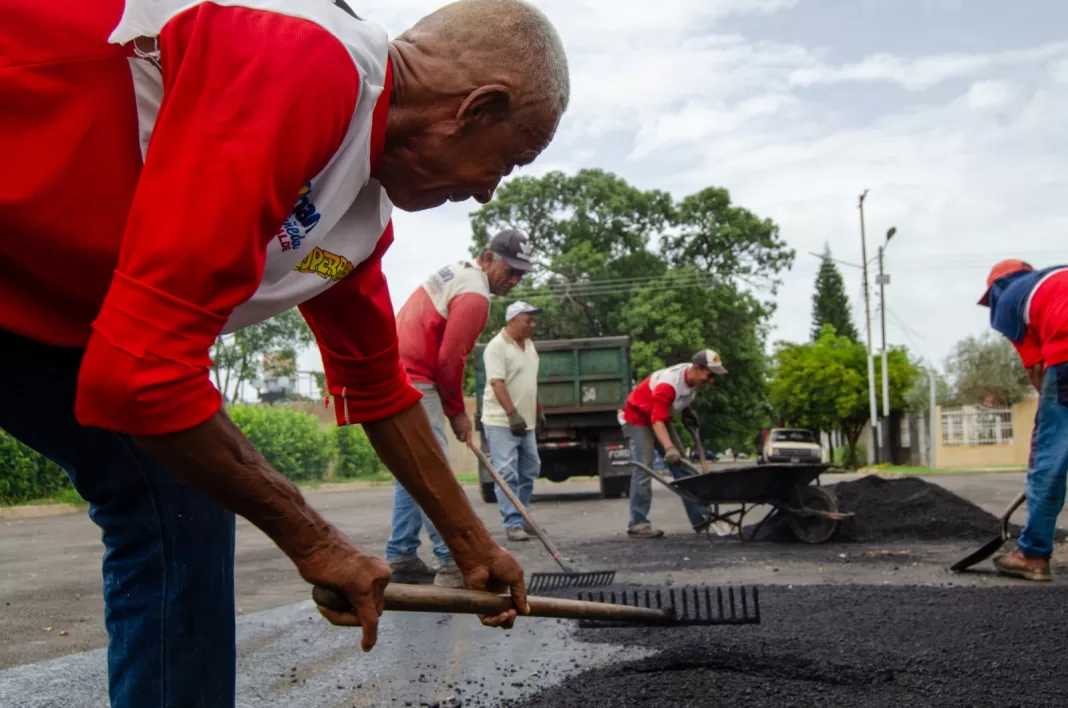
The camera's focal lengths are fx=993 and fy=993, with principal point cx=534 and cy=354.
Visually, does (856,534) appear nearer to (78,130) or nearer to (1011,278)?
(1011,278)

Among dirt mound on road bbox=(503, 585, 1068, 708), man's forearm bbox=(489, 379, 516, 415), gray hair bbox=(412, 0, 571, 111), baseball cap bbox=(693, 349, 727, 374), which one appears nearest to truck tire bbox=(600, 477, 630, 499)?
baseball cap bbox=(693, 349, 727, 374)

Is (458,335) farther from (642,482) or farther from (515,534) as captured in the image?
(642,482)

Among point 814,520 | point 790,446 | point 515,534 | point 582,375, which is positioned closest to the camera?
point 515,534

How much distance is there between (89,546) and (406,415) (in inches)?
270

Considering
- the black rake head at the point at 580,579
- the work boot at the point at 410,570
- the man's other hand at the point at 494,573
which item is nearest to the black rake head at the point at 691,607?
the black rake head at the point at 580,579

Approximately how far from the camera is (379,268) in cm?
Result: 206

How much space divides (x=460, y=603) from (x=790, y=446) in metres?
30.4

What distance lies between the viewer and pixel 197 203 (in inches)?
49.7

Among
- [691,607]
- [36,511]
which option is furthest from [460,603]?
[36,511]

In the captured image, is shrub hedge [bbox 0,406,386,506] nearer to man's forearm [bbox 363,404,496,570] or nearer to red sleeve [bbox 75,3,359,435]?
man's forearm [bbox 363,404,496,570]

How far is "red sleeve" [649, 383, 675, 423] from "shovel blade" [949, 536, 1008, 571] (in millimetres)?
3509

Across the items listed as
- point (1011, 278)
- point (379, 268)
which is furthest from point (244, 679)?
point (1011, 278)

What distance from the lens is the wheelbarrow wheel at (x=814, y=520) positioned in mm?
8391

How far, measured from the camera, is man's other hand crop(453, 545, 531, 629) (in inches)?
94.9
